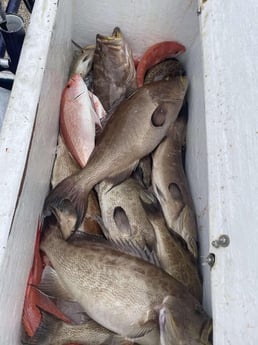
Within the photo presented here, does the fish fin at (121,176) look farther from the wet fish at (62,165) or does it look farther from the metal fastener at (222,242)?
the metal fastener at (222,242)

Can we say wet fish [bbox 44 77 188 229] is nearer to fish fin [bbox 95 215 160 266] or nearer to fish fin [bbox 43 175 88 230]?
fish fin [bbox 43 175 88 230]

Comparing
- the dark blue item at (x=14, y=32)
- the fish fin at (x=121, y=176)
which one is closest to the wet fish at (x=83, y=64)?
the dark blue item at (x=14, y=32)

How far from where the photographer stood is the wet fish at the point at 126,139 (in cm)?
151

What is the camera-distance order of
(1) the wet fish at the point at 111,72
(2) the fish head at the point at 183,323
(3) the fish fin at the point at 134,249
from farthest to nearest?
(1) the wet fish at the point at 111,72, (3) the fish fin at the point at 134,249, (2) the fish head at the point at 183,323

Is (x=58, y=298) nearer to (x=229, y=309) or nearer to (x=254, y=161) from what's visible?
(x=229, y=309)

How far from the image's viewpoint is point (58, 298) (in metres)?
1.43

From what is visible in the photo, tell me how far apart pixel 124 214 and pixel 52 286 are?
0.30 meters

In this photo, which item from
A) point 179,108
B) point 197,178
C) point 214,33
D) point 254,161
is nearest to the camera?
point 254,161

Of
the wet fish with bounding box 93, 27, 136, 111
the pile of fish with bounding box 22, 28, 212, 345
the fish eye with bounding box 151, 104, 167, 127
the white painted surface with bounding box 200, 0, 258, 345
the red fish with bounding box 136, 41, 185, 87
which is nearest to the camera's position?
the white painted surface with bounding box 200, 0, 258, 345

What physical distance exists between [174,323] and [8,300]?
0.43m

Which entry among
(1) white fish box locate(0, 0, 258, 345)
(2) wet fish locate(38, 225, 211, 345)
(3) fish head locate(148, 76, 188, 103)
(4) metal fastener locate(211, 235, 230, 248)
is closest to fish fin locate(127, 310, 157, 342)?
(2) wet fish locate(38, 225, 211, 345)

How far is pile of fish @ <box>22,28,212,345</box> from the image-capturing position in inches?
51.6

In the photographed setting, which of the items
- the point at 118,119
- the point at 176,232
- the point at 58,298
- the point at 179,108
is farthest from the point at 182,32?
the point at 58,298

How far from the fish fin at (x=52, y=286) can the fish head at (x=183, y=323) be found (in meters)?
0.30
